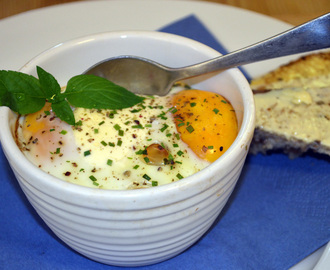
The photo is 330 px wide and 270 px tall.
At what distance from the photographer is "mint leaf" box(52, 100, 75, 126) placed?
1579mm

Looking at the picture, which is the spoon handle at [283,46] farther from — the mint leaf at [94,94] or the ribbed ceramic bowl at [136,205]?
the mint leaf at [94,94]

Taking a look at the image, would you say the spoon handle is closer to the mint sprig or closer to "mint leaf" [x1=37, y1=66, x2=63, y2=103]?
the mint sprig

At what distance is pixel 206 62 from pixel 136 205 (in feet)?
2.35

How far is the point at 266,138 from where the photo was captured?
85.9 inches

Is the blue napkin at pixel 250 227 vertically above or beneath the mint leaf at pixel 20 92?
beneath

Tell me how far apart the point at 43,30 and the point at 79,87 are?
0.97m

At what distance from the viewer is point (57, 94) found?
165 centimetres

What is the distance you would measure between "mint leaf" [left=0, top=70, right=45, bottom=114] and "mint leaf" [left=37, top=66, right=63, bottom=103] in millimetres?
17

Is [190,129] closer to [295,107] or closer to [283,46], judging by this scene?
[283,46]

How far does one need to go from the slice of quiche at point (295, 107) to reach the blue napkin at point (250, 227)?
7 cm

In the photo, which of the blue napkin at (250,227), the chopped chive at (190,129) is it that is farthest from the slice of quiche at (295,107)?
the chopped chive at (190,129)

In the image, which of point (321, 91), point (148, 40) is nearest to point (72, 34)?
point (148, 40)

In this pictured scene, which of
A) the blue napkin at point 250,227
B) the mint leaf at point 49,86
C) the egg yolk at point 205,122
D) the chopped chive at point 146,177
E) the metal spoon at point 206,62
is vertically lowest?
the blue napkin at point 250,227

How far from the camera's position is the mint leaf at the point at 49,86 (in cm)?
161
